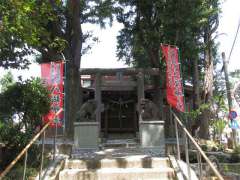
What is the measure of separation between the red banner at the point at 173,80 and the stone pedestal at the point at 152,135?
74.4 inches

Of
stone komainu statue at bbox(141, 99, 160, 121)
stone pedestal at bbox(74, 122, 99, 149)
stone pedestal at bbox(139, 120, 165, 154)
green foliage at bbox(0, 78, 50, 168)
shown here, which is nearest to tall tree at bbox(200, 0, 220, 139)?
stone komainu statue at bbox(141, 99, 160, 121)

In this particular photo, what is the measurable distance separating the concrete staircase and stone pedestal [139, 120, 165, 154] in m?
1.66

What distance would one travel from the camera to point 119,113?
16500mm

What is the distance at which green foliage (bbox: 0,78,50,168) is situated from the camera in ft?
24.0

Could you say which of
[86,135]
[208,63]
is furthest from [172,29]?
[86,135]

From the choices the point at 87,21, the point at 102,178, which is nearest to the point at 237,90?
the point at 87,21

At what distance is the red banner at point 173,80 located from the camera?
10508 mm

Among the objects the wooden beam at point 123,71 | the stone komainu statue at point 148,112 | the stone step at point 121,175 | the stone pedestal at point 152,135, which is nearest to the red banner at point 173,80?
the stone komainu statue at point 148,112

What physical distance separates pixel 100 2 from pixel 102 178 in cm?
1045

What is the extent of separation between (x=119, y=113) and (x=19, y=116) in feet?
30.6

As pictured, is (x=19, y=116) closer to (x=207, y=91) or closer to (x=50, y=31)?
(x=50, y=31)

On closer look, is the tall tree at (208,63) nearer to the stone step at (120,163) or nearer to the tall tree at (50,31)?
the tall tree at (50,31)

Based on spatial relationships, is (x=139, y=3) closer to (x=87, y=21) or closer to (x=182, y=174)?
(x=87, y=21)

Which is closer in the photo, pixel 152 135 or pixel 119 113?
pixel 152 135
